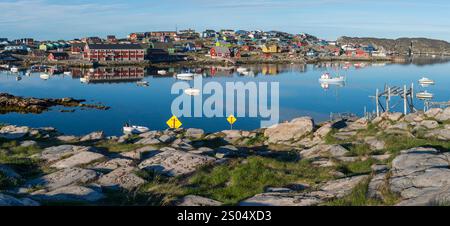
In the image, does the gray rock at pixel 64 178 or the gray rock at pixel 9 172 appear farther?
the gray rock at pixel 9 172

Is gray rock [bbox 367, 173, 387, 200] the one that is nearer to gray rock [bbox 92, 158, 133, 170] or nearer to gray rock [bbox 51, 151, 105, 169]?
gray rock [bbox 92, 158, 133, 170]

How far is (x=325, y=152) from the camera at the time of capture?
40.8ft

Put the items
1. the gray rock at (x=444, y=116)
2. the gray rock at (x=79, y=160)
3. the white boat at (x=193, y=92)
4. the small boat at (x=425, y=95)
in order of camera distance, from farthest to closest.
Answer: the white boat at (x=193, y=92) < the small boat at (x=425, y=95) < the gray rock at (x=444, y=116) < the gray rock at (x=79, y=160)

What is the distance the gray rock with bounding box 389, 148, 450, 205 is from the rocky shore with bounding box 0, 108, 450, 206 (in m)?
0.02

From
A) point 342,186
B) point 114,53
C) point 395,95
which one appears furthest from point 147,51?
point 342,186

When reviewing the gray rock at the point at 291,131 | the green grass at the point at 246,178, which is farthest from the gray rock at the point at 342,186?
the gray rock at the point at 291,131

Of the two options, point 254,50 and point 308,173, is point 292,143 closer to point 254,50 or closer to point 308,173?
point 308,173

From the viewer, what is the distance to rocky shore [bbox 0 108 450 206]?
7.38m

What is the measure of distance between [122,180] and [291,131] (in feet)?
29.1

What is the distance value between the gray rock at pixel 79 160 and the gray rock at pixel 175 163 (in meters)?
1.60

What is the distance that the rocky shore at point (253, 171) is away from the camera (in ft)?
24.2

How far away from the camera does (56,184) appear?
946 cm

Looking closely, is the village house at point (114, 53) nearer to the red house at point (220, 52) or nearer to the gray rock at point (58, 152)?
the red house at point (220, 52)
